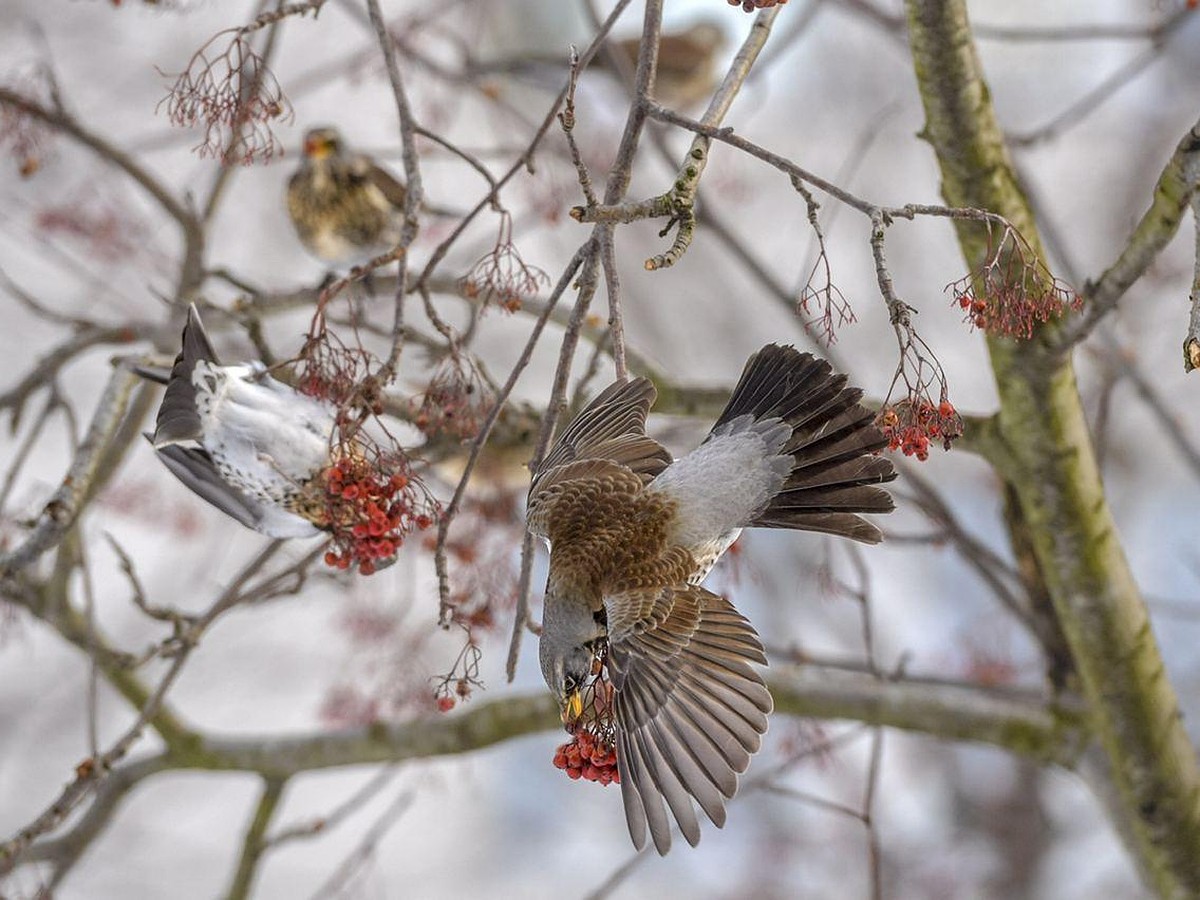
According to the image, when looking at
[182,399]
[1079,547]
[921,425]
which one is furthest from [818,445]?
[182,399]

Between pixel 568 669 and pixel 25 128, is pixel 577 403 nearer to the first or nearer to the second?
pixel 568 669

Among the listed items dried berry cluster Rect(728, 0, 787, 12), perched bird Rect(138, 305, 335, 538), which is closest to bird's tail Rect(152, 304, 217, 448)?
perched bird Rect(138, 305, 335, 538)

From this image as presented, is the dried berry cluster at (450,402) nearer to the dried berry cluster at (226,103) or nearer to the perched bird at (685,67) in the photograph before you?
the dried berry cluster at (226,103)

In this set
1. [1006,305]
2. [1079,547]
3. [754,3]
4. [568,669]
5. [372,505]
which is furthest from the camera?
[1079,547]

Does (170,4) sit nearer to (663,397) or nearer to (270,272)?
(663,397)

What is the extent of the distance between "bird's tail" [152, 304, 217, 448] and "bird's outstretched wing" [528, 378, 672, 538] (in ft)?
1.98

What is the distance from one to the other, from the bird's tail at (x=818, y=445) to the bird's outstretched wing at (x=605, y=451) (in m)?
0.16

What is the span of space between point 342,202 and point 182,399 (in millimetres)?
1535

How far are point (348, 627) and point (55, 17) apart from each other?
383 cm

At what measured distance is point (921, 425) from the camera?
141 centimetres

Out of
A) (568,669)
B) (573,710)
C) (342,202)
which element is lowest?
(573,710)

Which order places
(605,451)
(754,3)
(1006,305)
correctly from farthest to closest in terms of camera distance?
(605,451)
(754,3)
(1006,305)

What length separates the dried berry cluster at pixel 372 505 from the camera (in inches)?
63.0

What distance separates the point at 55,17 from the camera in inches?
228
